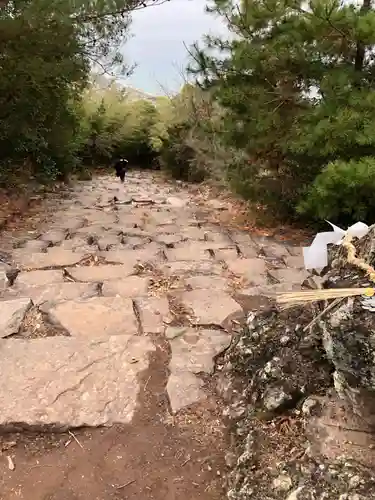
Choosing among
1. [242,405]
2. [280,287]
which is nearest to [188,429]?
[242,405]

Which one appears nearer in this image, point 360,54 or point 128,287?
point 128,287

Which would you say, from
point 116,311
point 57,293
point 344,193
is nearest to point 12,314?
point 57,293

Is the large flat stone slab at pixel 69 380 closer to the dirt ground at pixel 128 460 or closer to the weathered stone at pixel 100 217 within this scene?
the dirt ground at pixel 128 460

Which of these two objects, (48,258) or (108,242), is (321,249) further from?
(108,242)

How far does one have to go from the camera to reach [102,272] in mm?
3340

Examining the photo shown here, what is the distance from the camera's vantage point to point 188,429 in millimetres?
1796

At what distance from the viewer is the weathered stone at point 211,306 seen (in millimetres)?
2570

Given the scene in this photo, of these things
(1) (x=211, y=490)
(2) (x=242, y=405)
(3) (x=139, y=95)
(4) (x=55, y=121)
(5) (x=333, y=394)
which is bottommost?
(1) (x=211, y=490)

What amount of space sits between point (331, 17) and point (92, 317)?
2.91 metres

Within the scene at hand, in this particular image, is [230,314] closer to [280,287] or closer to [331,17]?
[280,287]

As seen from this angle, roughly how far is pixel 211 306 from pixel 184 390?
0.81 metres

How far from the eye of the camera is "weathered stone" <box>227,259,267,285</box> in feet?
10.6

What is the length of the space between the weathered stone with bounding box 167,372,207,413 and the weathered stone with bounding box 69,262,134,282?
129cm

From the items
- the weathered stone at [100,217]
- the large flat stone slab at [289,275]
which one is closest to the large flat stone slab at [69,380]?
the large flat stone slab at [289,275]
